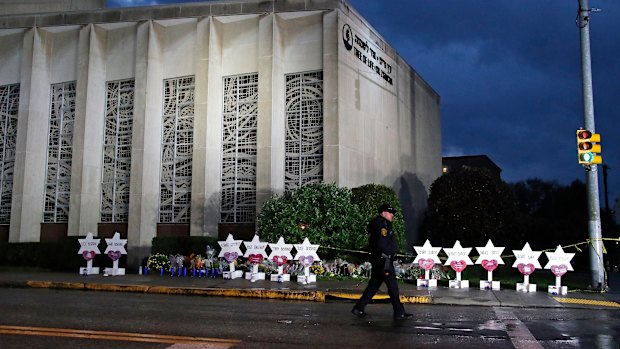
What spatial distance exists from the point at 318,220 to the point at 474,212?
7058mm

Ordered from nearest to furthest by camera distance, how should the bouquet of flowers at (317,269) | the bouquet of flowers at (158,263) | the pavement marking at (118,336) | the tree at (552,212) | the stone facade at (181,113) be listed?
the pavement marking at (118,336), the bouquet of flowers at (317,269), the bouquet of flowers at (158,263), the stone facade at (181,113), the tree at (552,212)

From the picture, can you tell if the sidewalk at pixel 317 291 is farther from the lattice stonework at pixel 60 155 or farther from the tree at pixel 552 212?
the tree at pixel 552 212

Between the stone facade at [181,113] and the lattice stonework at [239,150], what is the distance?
4cm

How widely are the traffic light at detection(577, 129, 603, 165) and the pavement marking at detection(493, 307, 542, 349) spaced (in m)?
5.71

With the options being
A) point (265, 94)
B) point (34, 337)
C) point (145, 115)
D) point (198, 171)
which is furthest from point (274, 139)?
point (34, 337)

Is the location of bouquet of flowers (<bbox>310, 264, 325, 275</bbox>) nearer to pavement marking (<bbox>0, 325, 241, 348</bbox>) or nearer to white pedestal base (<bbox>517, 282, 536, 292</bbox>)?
white pedestal base (<bbox>517, 282, 536, 292</bbox>)

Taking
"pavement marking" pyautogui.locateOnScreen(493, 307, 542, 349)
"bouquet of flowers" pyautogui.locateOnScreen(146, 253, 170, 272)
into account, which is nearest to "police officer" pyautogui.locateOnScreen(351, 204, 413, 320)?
"pavement marking" pyautogui.locateOnScreen(493, 307, 542, 349)

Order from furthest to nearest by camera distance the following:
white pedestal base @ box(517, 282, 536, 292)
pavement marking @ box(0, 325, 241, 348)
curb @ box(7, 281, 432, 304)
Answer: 1. white pedestal base @ box(517, 282, 536, 292)
2. curb @ box(7, 281, 432, 304)
3. pavement marking @ box(0, 325, 241, 348)

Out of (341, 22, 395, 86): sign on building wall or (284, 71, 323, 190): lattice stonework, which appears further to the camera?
(341, 22, 395, 86): sign on building wall

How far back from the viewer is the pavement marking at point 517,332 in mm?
7215

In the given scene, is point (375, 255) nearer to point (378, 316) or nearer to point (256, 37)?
point (378, 316)

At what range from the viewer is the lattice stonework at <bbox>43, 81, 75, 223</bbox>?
24672mm

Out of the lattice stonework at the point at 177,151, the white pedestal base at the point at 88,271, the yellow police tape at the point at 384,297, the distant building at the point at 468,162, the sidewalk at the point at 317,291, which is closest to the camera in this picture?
the sidewalk at the point at 317,291

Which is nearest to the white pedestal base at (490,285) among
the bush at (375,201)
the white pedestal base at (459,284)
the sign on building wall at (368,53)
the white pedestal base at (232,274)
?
the white pedestal base at (459,284)
